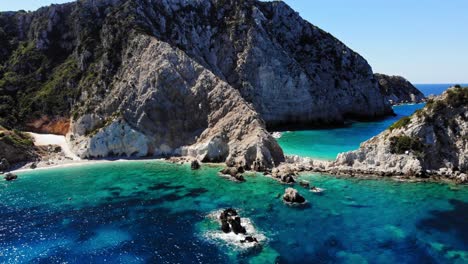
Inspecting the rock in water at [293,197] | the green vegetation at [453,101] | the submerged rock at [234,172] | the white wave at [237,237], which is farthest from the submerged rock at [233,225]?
the green vegetation at [453,101]

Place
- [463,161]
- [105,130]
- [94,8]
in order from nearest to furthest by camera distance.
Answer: [463,161] → [105,130] → [94,8]

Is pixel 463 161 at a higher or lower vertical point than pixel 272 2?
lower

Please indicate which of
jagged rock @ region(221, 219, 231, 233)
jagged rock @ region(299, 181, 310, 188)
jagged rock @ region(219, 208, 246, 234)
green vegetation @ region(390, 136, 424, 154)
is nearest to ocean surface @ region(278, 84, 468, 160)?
green vegetation @ region(390, 136, 424, 154)

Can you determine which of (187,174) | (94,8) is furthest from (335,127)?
(94,8)

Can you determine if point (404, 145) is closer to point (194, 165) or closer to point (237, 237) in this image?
point (194, 165)

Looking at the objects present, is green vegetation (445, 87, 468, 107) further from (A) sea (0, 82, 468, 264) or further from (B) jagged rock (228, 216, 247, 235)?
(B) jagged rock (228, 216, 247, 235)

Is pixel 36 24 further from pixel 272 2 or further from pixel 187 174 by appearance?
pixel 187 174
